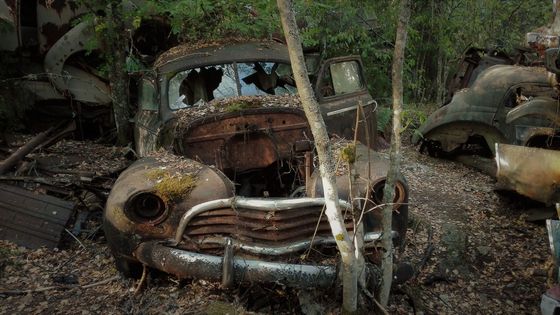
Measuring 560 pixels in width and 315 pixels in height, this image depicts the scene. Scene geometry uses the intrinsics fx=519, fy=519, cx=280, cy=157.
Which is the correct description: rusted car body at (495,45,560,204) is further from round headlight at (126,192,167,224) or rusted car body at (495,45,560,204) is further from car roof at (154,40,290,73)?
round headlight at (126,192,167,224)

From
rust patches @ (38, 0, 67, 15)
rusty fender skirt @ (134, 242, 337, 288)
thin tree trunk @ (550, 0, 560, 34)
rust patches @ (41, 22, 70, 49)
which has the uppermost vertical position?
rust patches @ (38, 0, 67, 15)

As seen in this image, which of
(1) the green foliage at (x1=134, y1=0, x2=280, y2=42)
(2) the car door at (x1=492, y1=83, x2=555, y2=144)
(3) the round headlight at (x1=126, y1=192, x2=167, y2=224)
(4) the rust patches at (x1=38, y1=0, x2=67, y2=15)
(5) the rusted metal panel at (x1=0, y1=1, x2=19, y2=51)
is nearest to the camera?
(3) the round headlight at (x1=126, y1=192, x2=167, y2=224)

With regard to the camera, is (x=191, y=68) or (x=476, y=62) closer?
(x=191, y=68)

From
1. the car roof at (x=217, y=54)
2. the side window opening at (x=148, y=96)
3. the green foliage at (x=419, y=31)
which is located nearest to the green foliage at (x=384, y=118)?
the green foliage at (x=419, y=31)

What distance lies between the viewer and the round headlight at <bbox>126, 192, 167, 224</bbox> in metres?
3.78

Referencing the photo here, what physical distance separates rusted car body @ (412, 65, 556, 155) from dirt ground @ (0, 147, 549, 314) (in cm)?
119

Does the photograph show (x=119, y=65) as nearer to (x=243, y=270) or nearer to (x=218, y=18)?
(x=218, y=18)

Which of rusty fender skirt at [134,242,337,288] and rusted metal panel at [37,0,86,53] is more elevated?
rusted metal panel at [37,0,86,53]

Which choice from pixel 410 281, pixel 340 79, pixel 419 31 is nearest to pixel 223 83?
pixel 340 79

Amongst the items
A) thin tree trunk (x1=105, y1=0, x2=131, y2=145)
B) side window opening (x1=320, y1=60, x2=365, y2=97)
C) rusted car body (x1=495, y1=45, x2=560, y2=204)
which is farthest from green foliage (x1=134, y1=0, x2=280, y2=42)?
rusted car body (x1=495, y1=45, x2=560, y2=204)

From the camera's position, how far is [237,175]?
4871 mm

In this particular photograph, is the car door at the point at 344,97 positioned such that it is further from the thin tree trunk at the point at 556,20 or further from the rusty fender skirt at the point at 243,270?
the thin tree trunk at the point at 556,20

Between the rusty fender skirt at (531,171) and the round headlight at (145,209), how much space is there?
3769mm

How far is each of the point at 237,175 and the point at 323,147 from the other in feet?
6.09
